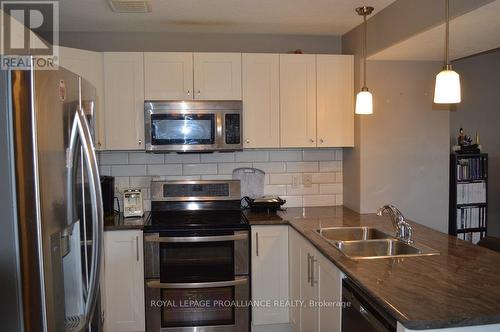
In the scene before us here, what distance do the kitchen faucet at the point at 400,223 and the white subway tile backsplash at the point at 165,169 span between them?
1756 millimetres

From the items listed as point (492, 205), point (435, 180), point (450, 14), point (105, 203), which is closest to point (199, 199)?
point (105, 203)

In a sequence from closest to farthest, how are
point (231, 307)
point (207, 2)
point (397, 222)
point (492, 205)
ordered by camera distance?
point (397, 222) → point (207, 2) → point (231, 307) → point (492, 205)

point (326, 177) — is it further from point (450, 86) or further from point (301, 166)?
point (450, 86)

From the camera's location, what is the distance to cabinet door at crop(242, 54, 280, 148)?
321cm

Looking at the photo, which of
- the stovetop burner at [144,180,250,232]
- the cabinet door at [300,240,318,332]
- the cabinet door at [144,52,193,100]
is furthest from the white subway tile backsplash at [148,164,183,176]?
the cabinet door at [300,240,318,332]

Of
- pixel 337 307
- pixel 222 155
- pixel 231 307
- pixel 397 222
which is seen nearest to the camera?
pixel 337 307

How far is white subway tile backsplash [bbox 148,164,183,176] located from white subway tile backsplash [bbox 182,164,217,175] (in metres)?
0.05

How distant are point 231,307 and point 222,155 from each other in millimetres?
1244

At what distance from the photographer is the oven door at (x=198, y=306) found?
2910mm

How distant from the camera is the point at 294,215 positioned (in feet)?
10.6

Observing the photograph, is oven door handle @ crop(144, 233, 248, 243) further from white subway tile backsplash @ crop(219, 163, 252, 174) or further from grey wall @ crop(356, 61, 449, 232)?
grey wall @ crop(356, 61, 449, 232)

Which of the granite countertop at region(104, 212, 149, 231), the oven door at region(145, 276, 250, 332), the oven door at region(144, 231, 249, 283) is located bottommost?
the oven door at region(145, 276, 250, 332)

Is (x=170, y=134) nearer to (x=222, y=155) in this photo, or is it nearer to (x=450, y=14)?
(x=222, y=155)

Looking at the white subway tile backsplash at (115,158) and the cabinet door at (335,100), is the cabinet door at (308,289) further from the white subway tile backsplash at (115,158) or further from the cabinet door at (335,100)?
the white subway tile backsplash at (115,158)
